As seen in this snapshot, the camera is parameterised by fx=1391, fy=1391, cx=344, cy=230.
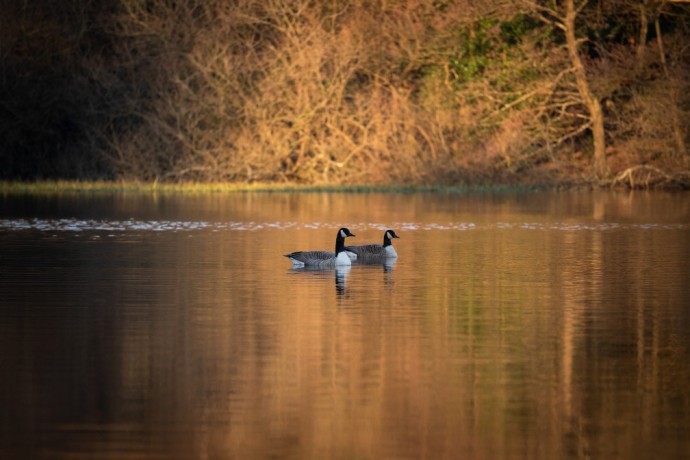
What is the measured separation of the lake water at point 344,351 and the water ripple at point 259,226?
11.3 ft

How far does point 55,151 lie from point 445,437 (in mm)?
45528

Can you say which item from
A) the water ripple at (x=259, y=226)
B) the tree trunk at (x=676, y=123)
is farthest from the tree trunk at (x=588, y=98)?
the water ripple at (x=259, y=226)

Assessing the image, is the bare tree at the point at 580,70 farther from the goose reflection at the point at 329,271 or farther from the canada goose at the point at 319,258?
the goose reflection at the point at 329,271

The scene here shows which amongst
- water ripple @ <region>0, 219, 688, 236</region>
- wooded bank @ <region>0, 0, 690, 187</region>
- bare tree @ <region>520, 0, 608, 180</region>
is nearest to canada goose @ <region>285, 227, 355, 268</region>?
water ripple @ <region>0, 219, 688, 236</region>

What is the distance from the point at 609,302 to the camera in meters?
15.9

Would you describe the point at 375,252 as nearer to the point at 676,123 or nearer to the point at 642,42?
the point at 676,123

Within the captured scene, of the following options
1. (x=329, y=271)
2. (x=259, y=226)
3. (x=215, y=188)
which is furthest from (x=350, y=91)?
(x=329, y=271)

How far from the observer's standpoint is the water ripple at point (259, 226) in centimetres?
2905


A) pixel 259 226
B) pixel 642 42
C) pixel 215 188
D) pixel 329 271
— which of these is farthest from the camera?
pixel 215 188

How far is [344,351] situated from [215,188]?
1422 inches

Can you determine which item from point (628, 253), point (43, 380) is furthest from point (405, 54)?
point (43, 380)

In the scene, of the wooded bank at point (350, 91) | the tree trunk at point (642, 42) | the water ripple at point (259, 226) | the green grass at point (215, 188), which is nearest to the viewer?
the water ripple at point (259, 226)

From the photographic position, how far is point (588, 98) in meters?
47.3

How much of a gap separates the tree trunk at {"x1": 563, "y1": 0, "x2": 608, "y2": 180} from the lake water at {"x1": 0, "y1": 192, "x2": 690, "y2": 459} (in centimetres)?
2205
